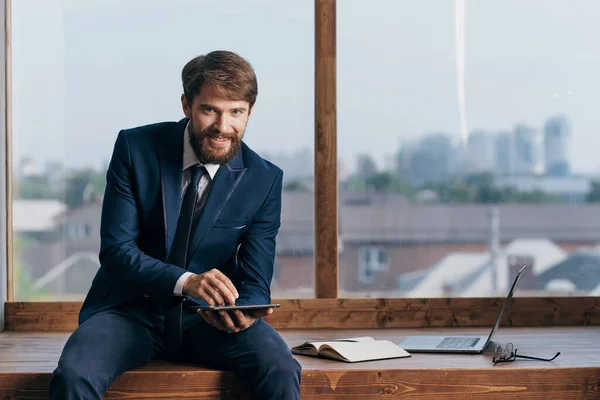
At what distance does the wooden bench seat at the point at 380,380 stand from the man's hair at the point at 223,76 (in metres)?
0.88

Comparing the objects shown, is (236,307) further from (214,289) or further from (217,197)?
(217,197)

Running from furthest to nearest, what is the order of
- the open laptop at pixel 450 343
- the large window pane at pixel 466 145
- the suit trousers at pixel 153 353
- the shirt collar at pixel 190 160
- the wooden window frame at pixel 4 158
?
1. the large window pane at pixel 466 145
2. the wooden window frame at pixel 4 158
3. the open laptop at pixel 450 343
4. the shirt collar at pixel 190 160
5. the suit trousers at pixel 153 353

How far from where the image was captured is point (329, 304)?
12.2 ft

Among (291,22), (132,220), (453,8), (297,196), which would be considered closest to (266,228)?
(132,220)

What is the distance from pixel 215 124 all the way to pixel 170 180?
234 millimetres

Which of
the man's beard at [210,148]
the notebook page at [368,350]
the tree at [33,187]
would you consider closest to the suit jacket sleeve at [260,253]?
the man's beard at [210,148]

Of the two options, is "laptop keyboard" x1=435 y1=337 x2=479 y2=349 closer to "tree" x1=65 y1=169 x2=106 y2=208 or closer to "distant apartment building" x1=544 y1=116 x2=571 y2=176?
"distant apartment building" x1=544 y1=116 x2=571 y2=176

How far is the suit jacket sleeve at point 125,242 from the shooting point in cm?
271

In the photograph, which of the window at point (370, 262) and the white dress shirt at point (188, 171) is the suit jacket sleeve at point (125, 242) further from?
the window at point (370, 262)

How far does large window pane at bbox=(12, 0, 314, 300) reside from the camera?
12.2 ft

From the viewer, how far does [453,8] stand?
375 centimetres

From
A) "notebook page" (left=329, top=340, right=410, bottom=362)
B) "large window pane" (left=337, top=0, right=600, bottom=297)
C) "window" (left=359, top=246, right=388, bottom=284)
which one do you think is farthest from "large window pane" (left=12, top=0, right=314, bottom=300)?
"notebook page" (left=329, top=340, right=410, bottom=362)

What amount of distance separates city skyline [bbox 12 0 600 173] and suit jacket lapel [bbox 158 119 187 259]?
84 centimetres

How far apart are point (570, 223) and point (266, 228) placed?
1513 mm
